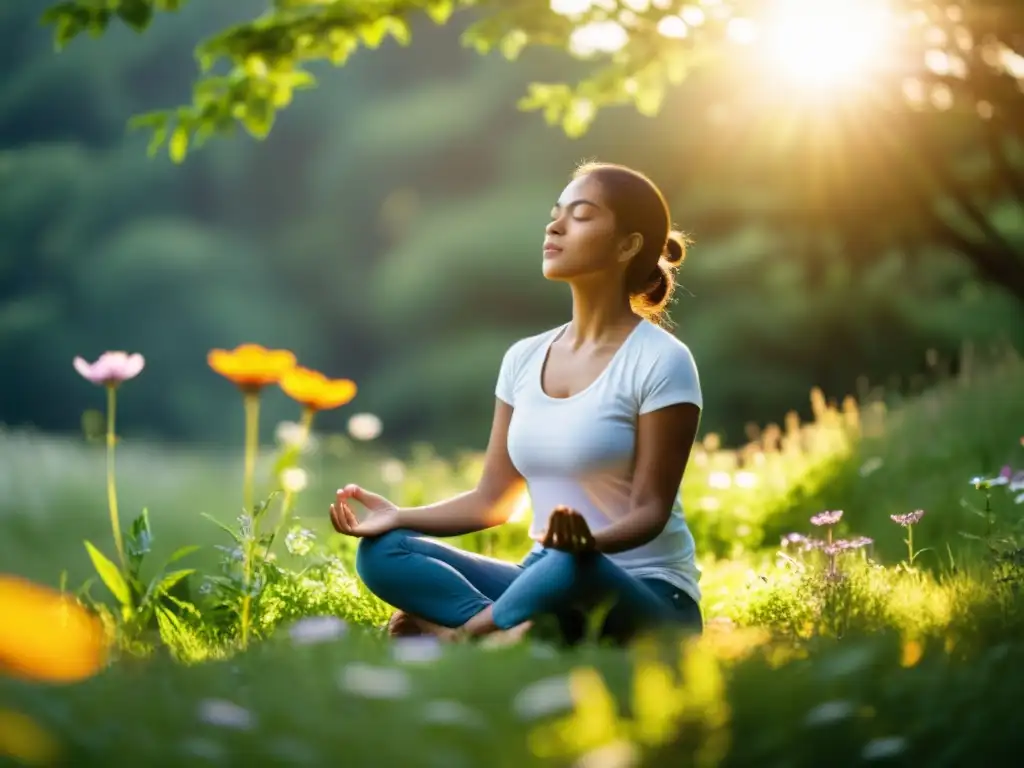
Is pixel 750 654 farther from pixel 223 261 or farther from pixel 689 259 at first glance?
pixel 223 261

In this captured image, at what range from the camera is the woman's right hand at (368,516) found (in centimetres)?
396

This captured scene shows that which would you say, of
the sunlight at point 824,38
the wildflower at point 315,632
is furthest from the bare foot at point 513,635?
the sunlight at point 824,38

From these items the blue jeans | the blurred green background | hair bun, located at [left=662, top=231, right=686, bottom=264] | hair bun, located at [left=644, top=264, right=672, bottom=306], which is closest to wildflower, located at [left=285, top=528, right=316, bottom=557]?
the blue jeans

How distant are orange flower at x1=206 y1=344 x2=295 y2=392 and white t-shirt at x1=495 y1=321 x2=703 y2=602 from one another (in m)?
0.78

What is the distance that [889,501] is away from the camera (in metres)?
7.39

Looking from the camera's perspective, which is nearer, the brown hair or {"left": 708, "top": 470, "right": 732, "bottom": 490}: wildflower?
the brown hair

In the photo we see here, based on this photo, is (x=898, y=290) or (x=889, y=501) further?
(x=898, y=290)

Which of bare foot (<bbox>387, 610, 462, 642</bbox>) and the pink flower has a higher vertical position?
the pink flower

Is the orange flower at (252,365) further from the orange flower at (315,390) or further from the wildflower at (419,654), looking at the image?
the wildflower at (419,654)

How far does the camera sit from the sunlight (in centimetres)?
809

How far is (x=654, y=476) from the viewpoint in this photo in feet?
12.1

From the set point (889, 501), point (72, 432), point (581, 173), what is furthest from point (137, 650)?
point (72, 432)

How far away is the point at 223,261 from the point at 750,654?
1554 cm

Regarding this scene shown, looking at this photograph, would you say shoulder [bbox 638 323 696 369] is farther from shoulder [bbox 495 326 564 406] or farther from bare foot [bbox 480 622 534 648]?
bare foot [bbox 480 622 534 648]
